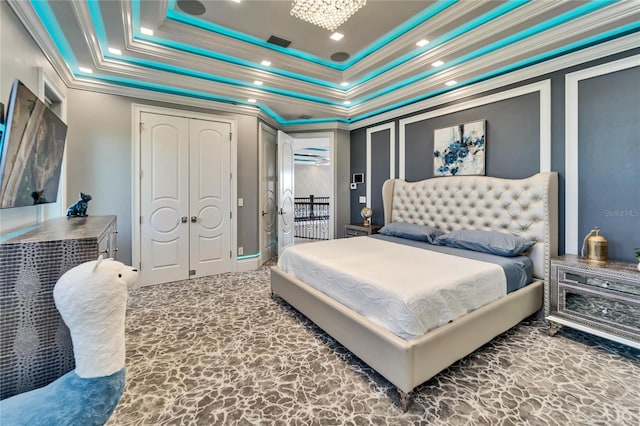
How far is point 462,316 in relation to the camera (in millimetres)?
2006

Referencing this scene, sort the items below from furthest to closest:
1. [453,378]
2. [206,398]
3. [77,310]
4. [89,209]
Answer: [89,209] → [453,378] → [206,398] → [77,310]

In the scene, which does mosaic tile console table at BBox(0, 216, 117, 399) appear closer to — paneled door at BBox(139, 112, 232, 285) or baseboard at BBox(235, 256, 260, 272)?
paneled door at BBox(139, 112, 232, 285)

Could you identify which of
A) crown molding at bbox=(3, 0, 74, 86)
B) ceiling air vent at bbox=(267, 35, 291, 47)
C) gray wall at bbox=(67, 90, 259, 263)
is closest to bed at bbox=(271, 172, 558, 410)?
gray wall at bbox=(67, 90, 259, 263)

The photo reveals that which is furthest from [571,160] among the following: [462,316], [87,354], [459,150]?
[87,354]

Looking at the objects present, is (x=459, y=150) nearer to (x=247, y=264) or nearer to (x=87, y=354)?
(x=247, y=264)

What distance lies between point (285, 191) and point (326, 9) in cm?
324

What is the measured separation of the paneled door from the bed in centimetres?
153

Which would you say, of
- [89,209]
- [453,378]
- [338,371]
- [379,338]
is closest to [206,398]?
[338,371]

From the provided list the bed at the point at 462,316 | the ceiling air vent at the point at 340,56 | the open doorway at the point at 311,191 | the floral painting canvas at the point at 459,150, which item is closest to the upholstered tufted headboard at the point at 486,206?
the bed at the point at 462,316

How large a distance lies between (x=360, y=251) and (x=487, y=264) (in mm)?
1171

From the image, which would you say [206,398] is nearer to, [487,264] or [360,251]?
[360,251]

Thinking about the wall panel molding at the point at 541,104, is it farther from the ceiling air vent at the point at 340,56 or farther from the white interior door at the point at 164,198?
the white interior door at the point at 164,198

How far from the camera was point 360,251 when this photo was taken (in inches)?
118

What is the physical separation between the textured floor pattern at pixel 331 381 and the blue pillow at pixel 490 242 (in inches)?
28.9
